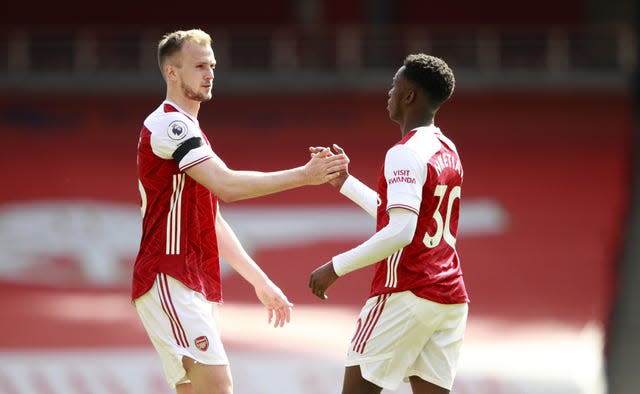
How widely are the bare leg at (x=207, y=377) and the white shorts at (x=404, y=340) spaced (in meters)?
0.53

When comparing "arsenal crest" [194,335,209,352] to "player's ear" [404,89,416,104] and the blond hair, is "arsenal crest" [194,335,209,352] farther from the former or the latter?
"player's ear" [404,89,416,104]

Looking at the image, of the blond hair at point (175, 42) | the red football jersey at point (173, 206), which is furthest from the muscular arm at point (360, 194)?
the blond hair at point (175, 42)

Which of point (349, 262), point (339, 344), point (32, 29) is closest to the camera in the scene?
point (349, 262)

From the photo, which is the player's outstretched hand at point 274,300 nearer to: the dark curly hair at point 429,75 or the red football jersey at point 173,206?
the red football jersey at point 173,206

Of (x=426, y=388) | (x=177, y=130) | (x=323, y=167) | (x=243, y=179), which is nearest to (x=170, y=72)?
(x=177, y=130)

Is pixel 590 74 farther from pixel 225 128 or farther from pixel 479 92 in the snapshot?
pixel 225 128

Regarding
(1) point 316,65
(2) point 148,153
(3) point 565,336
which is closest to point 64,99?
(1) point 316,65

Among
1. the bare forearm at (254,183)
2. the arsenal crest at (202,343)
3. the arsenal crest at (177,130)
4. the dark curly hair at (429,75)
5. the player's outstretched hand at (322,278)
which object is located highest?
the dark curly hair at (429,75)

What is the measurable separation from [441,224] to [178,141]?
3.83ft

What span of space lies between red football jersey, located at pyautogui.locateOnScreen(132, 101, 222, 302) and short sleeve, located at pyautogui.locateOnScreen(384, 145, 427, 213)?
0.78 m

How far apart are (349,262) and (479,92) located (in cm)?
1478

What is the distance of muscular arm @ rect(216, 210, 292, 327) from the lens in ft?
15.9

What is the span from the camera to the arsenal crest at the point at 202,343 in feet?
14.7

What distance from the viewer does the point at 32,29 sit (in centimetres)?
2083
